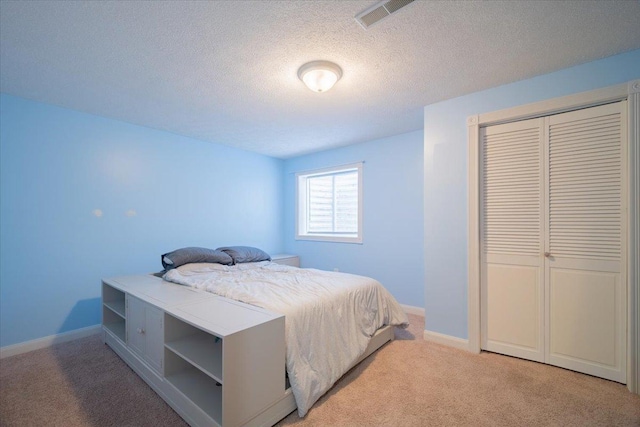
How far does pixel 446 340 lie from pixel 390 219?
5.44 feet

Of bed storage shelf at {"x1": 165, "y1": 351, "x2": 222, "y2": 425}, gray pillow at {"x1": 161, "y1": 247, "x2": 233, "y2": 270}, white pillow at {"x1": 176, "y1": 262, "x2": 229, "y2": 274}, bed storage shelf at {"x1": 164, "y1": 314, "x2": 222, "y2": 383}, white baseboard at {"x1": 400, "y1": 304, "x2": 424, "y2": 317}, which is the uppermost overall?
gray pillow at {"x1": 161, "y1": 247, "x2": 233, "y2": 270}

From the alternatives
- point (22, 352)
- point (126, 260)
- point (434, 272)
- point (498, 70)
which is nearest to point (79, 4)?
point (126, 260)

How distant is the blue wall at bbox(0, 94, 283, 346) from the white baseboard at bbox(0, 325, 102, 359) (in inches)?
2.0

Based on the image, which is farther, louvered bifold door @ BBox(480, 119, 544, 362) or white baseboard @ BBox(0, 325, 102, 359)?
white baseboard @ BBox(0, 325, 102, 359)

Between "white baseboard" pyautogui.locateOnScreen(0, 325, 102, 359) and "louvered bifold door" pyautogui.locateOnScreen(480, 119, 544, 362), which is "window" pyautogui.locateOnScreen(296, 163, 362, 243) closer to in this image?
"louvered bifold door" pyautogui.locateOnScreen(480, 119, 544, 362)

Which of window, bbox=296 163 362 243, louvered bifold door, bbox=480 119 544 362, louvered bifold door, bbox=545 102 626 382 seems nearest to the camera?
louvered bifold door, bbox=545 102 626 382

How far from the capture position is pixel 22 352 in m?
2.51

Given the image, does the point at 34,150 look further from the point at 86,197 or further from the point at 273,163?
the point at 273,163

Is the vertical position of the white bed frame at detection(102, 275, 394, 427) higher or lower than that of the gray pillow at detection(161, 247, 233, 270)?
lower

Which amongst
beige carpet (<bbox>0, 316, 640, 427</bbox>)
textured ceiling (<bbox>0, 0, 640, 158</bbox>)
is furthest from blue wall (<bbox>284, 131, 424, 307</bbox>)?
beige carpet (<bbox>0, 316, 640, 427</bbox>)

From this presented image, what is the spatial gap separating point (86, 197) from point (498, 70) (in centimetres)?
409

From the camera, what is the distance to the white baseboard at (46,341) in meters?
2.46

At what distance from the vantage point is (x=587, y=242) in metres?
2.13

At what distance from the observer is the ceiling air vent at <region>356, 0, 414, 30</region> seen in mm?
1490
